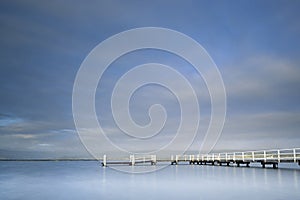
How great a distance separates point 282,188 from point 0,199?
12597mm

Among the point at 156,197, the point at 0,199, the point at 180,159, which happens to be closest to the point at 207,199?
the point at 156,197

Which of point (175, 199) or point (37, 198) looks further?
point (37, 198)

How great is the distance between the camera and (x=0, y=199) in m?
12.9

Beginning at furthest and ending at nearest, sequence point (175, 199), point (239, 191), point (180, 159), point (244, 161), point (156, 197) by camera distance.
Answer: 1. point (180, 159)
2. point (244, 161)
3. point (239, 191)
4. point (156, 197)
5. point (175, 199)

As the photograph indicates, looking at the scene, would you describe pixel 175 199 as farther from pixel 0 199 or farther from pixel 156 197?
pixel 0 199

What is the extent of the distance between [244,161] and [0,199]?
24.6 meters

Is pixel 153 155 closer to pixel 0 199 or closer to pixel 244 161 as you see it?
pixel 244 161

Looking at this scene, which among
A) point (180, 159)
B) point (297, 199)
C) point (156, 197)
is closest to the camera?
point (297, 199)

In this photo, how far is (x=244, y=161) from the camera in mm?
31625

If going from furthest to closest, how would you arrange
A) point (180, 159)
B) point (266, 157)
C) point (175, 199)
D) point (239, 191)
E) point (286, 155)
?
point (180, 159)
point (266, 157)
point (286, 155)
point (239, 191)
point (175, 199)

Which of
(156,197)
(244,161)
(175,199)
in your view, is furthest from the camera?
(244,161)

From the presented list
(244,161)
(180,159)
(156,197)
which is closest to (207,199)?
(156,197)

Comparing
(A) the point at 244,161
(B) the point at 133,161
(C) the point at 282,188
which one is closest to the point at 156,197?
(C) the point at 282,188

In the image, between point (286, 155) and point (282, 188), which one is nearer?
point (282, 188)
